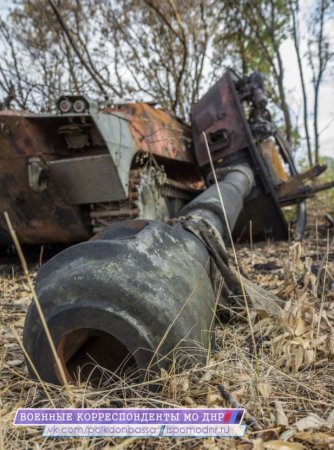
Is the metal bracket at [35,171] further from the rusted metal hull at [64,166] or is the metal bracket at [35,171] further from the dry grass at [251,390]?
the dry grass at [251,390]

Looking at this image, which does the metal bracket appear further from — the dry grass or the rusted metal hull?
the dry grass

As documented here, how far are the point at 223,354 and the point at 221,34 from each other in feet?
39.2

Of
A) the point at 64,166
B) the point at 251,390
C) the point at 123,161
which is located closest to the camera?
the point at 251,390

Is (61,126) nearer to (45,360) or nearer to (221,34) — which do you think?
(45,360)

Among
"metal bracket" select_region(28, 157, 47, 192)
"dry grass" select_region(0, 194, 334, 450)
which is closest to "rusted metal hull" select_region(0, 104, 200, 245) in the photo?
"metal bracket" select_region(28, 157, 47, 192)

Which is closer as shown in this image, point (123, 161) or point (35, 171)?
point (35, 171)

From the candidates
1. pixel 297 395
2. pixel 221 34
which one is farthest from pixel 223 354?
pixel 221 34

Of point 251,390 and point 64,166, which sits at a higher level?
point 64,166

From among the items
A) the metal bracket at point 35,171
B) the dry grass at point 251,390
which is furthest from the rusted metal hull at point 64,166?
the dry grass at point 251,390

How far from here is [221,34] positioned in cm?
1207

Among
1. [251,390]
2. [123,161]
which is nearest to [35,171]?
[123,161]

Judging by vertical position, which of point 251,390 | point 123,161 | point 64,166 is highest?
point 64,166

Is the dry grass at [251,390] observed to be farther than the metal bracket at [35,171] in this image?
No

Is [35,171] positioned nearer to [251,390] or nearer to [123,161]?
[123,161]
